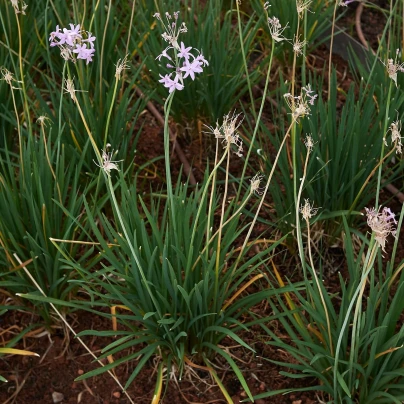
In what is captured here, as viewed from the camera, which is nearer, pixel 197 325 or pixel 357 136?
pixel 197 325

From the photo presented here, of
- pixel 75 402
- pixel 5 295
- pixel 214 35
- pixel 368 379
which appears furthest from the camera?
pixel 214 35

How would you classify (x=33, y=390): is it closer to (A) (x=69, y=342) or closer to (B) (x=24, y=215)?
(A) (x=69, y=342)

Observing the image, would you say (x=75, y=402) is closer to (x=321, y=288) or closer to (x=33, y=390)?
(x=33, y=390)

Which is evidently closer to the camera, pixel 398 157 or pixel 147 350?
pixel 147 350

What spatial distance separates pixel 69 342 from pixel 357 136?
104 centimetres

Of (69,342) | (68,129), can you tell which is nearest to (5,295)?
(69,342)

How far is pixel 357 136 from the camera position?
1.93m

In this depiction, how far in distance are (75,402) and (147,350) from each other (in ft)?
1.01

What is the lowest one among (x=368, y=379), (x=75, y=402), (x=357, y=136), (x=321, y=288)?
(x=75, y=402)

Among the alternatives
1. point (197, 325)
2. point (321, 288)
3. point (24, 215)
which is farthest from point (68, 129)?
point (321, 288)

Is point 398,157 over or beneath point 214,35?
beneath

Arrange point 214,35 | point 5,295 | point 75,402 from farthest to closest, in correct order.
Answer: point 214,35 → point 5,295 → point 75,402

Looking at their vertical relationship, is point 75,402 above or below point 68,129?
below

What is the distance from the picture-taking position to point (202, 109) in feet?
7.96
